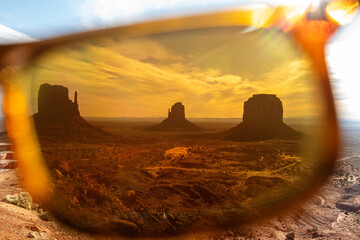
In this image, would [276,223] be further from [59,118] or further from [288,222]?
[59,118]

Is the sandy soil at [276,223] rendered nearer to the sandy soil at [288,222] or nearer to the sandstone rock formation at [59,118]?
the sandy soil at [288,222]

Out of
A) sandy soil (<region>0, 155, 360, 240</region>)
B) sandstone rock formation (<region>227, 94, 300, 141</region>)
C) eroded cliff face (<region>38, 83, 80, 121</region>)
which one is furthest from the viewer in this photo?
eroded cliff face (<region>38, 83, 80, 121</region>)

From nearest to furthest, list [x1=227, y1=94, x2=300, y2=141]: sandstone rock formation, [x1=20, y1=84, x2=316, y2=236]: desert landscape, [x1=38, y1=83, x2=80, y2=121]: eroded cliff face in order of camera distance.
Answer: [x1=20, y1=84, x2=316, y2=236]: desert landscape → [x1=227, y1=94, x2=300, y2=141]: sandstone rock formation → [x1=38, y1=83, x2=80, y2=121]: eroded cliff face

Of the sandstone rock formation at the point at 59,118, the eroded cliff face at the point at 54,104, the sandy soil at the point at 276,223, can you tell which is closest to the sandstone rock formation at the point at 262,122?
the sandy soil at the point at 276,223

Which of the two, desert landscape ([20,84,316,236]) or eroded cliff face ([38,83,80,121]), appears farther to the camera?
eroded cliff face ([38,83,80,121])

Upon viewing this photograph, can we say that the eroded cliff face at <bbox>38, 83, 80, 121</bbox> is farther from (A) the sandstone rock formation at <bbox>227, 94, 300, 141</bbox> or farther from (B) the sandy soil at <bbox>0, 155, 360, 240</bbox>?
(A) the sandstone rock formation at <bbox>227, 94, 300, 141</bbox>

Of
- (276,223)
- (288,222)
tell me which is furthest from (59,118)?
(288,222)

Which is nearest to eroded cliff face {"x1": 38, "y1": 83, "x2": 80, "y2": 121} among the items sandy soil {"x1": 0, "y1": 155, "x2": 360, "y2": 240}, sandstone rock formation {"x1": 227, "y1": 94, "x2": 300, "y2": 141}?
sandy soil {"x1": 0, "y1": 155, "x2": 360, "y2": 240}
